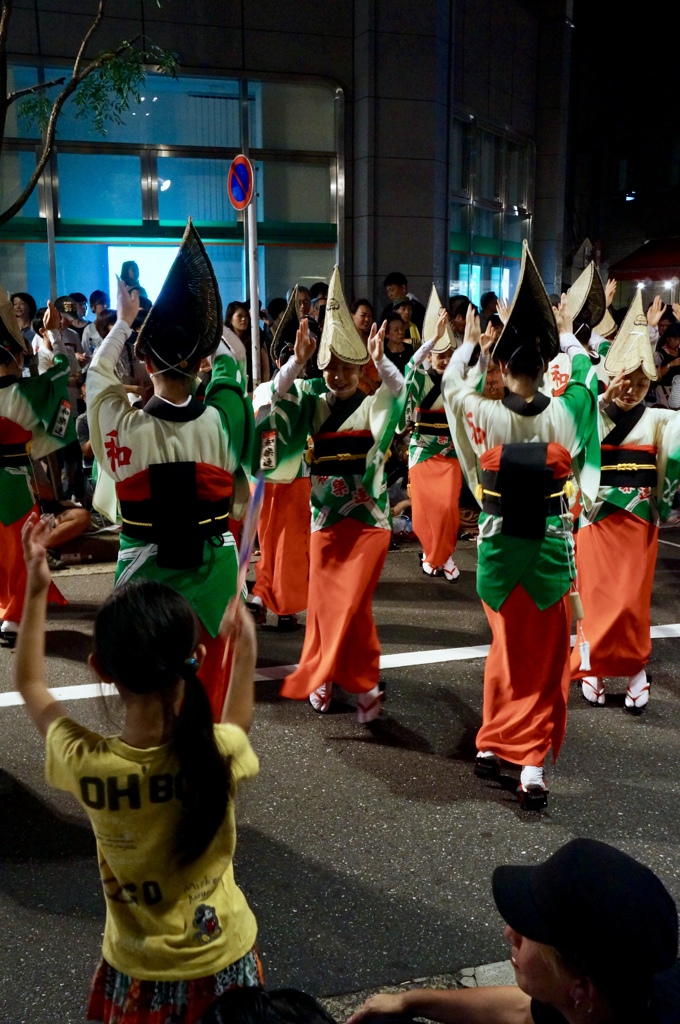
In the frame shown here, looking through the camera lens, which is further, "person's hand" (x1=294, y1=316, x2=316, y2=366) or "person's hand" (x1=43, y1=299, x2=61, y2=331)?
"person's hand" (x1=43, y1=299, x2=61, y2=331)

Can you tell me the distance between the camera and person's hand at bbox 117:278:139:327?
338cm

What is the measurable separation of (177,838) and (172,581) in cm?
162

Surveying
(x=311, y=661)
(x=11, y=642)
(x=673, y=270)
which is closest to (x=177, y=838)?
(x=311, y=661)

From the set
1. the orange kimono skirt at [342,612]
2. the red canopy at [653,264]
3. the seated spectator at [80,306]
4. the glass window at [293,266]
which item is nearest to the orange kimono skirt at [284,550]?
the orange kimono skirt at [342,612]

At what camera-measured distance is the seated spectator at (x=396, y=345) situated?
8.16 m

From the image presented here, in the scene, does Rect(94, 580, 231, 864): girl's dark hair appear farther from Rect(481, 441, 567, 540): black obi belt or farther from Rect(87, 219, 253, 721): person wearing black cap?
Rect(481, 441, 567, 540): black obi belt

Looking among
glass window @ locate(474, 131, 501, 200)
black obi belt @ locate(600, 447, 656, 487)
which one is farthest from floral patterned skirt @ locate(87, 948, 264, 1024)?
glass window @ locate(474, 131, 501, 200)

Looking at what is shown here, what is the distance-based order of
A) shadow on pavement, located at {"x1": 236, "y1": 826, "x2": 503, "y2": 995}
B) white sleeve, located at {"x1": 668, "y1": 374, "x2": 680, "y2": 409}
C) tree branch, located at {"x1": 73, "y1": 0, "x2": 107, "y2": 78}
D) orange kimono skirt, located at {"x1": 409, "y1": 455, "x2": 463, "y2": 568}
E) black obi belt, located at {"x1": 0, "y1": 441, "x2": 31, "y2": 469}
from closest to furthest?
1. shadow on pavement, located at {"x1": 236, "y1": 826, "x2": 503, "y2": 995}
2. tree branch, located at {"x1": 73, "y1": 0, "x2": 107, "y2": 78}
3. black obi belt, located at {"x1": 0, "y1": 441, "x2": 31, "y2": 469}
4. orange kimono skirt, located at {"x1": 409, "y1": 455, "x2": 463, "y2": 568}
5. white sleeve, located at {"x1": 668, "y1": 374, "x2": 680, "y2": 409}

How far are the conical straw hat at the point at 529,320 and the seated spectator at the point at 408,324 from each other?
5.08 metres

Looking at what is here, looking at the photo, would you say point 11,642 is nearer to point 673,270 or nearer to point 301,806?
point 301,806

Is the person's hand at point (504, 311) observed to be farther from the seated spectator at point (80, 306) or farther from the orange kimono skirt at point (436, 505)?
the seated spectator at point (80, 306)

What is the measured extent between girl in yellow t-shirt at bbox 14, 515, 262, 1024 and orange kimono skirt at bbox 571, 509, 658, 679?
327 cm

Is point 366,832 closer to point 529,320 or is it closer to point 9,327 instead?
point 529,320

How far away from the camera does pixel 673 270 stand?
900 inches
